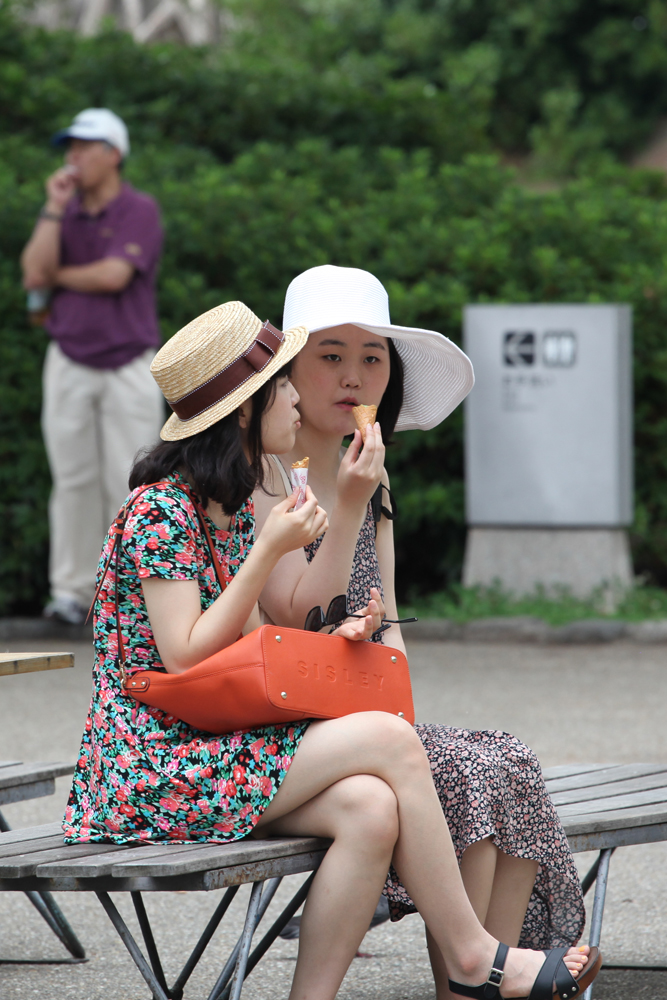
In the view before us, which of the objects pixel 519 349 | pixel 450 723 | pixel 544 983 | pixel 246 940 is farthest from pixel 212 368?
pixel 519 349

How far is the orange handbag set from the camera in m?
2.58

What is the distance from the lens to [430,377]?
356 cm

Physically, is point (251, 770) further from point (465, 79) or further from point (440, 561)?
point (465, 79)

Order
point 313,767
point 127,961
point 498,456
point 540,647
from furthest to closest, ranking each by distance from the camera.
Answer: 1. point 498,456
2. point 540,647
3. point 127,961
4. point 313,767

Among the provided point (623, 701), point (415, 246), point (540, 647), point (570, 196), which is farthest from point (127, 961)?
point (570, 196)

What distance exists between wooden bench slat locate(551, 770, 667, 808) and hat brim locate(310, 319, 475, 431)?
0.93 metres

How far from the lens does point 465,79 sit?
15.2 m

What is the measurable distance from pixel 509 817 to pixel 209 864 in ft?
2.24

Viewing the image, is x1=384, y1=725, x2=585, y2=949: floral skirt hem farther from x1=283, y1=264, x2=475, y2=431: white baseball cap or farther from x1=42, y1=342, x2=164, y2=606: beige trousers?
x1=42, y1=342, x2=164, y2=606: beige trousers

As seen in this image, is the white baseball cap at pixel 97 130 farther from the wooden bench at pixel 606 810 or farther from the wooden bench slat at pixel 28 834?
the wooden bench slat at pixel 28 834

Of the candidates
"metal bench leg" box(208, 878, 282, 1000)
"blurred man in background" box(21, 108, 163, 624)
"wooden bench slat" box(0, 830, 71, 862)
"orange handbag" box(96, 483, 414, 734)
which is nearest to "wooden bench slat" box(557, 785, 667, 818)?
"orange handbag" box(96, 483, 414, 734)

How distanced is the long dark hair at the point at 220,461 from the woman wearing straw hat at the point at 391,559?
0.65 ft

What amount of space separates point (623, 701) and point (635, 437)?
93.6 inches

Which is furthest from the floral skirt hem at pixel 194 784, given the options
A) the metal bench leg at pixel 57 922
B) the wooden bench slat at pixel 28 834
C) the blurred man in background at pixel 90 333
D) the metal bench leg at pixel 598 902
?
the blurred man in background at pixel 90 333
